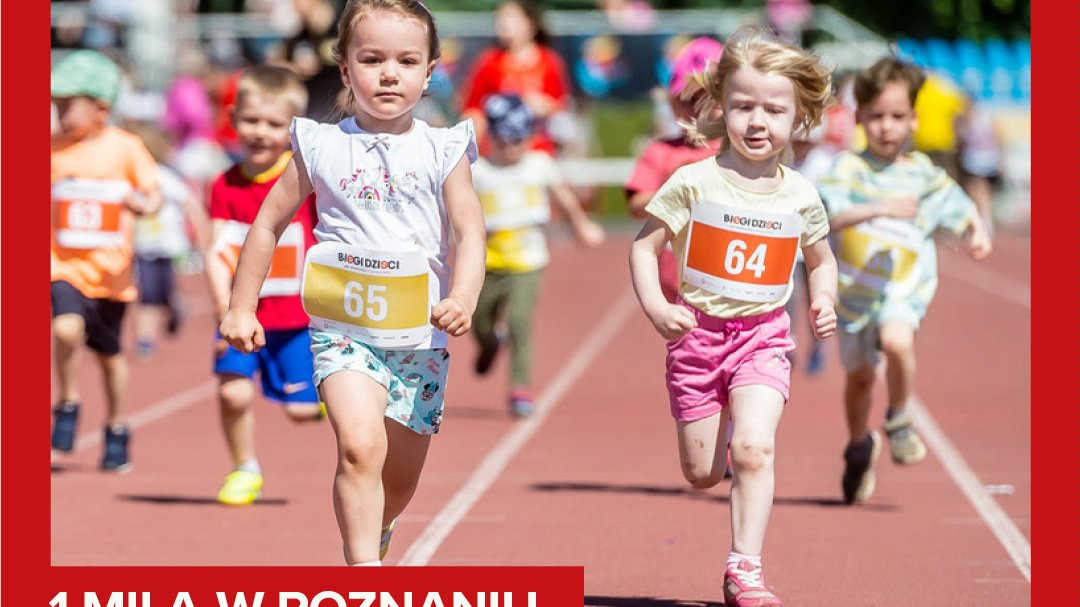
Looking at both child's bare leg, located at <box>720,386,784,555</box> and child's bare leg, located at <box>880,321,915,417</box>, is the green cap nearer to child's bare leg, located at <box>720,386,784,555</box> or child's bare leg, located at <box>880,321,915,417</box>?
child's bare leg, located at <box>880,321,915,417</box>

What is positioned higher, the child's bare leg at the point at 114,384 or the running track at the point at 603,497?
the child's bare leg at the point at 114,384

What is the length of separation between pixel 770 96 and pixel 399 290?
133 cm

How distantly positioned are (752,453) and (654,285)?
Result: 1.96 feet

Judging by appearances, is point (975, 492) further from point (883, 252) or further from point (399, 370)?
point (399, 370)

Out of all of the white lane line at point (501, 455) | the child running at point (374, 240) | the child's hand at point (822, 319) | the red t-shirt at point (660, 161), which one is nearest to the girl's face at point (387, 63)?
the child running at point (374, 240)

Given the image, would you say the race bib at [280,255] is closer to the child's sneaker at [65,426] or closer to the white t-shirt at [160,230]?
the child's sneaker at [65,426]

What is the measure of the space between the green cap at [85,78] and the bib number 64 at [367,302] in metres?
4.00

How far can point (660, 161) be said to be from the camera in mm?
9445

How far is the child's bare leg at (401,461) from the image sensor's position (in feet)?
20.3

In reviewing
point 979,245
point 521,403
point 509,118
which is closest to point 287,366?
point 979,245

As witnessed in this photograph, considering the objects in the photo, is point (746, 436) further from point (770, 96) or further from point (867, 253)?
point (867, 253)

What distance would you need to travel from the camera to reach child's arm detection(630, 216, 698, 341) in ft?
19.9

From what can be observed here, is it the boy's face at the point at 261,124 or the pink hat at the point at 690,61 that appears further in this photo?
the pink hat at the point at 690,61

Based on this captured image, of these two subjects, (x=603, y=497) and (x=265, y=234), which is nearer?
(x=265, y=234)
